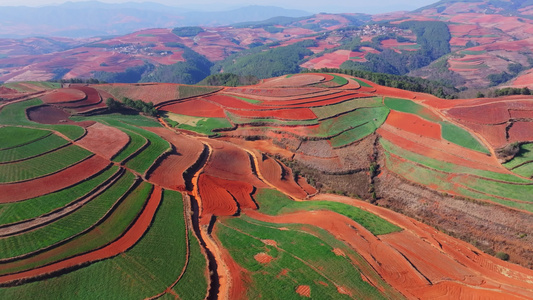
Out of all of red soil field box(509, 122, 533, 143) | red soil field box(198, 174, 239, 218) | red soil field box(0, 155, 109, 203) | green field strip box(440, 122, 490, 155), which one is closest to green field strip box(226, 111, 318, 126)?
green field strip box(440, 122, 490, 155)

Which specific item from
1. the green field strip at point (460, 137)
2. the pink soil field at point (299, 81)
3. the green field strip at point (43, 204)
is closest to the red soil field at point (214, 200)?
the green field strip at point (43, 204)

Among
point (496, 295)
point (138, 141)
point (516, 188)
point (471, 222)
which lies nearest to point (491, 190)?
point (516, 188)

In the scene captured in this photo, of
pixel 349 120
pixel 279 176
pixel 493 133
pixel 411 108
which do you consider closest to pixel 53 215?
pixel 279 176

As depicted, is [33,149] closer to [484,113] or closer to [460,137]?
[460,137]

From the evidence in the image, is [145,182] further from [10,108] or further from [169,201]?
[10,108]

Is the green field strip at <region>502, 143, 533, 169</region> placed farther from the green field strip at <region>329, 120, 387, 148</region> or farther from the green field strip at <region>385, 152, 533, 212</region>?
the green field strip at <region>329, 120, 387, 148</region>

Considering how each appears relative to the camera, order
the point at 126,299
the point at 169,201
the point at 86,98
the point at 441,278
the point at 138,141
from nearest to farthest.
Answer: the point at 126,299
the point at 441,278
the point at 169,201
the point at 138,141
the point at 86,98

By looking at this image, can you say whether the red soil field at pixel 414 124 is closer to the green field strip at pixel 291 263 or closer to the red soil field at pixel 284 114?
the red soil field at pixel 284 114
